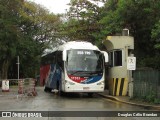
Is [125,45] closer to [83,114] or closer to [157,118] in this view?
[83,114]

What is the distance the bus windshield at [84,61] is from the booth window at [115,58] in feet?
2.83

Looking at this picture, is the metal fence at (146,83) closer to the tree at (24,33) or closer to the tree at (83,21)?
the tree at (83,21)

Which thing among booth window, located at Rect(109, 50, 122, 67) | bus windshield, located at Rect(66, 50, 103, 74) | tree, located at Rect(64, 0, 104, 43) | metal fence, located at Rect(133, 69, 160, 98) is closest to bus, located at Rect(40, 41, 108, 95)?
bus windshield, located at Rect(66, 50, 103, 74)

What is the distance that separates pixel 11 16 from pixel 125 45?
30840 millimetres

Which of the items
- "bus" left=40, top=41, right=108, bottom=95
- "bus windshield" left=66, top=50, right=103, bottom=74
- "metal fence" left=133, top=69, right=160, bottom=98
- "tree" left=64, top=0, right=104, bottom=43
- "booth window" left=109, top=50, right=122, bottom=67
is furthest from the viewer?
"tree" left=64, top=0, right=104, bottom=43

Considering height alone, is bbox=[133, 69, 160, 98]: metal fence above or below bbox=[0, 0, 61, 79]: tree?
below

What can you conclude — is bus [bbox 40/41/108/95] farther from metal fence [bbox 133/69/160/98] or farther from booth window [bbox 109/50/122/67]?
metal fence [bbox 133/69/160/98]

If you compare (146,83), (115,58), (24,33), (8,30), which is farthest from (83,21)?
(24,33)

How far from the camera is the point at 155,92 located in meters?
Answer: 18.7

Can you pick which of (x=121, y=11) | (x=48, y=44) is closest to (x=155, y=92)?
(x=121, y=11)

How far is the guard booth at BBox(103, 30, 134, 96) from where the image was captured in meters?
23.9

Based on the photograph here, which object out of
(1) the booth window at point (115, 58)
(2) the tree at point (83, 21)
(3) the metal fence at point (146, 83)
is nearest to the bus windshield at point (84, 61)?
(1) the booth window at point (115, 58)

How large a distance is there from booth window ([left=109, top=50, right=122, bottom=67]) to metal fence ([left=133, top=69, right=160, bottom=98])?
126 inches

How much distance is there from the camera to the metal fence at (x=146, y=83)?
18656 millimetres
